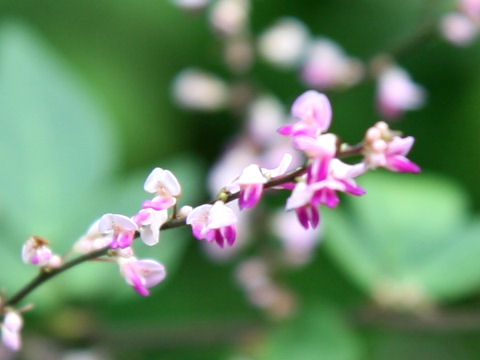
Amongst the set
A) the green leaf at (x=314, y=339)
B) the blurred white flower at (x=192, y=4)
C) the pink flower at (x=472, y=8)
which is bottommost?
the green leaf at (x=314, y=339)

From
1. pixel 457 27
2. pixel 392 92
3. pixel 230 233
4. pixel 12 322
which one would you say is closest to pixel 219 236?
pixel 230 233

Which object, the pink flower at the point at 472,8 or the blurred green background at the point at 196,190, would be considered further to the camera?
the blurred green background at the point at 196,190

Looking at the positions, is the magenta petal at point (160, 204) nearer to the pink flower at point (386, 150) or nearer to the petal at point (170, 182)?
the petal at point (170, 182)

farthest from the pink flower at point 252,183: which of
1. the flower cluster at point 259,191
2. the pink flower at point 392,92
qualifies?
the pink flower at point 392,92

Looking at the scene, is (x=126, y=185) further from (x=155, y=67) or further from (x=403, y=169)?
(x=403, y=169)

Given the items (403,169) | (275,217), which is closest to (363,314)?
(275,217)

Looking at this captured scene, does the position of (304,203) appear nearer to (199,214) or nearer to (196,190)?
(199,214)

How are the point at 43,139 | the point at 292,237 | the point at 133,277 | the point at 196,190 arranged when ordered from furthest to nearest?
the point at 196,190, the point at 43,139, the point at 292,237, the point at 133,277
